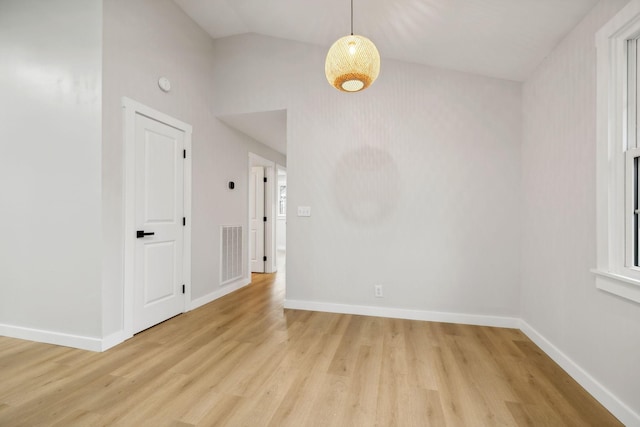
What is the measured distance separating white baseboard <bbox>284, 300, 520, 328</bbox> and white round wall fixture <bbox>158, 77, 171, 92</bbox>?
8.76 ft

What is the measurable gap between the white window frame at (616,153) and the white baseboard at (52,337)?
3.64 meters

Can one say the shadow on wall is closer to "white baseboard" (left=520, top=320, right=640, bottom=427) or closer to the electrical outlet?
the electrical outlet

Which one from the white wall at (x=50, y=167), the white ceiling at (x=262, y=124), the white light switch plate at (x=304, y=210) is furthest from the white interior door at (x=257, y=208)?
the white wall at (x=50, y=167)

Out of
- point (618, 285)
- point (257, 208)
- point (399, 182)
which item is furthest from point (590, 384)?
point (257, 208)

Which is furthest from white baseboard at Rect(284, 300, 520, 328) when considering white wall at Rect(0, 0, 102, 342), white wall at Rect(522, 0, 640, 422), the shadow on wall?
white wall at Rect(0, 0, 102, 342)

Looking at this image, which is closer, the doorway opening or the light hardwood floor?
the light hardwood floor

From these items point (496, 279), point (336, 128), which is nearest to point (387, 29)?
point (336, 128)

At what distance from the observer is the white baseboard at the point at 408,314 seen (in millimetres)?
2918

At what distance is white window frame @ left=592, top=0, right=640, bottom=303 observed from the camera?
5.39 ft

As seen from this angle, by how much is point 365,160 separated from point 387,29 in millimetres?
1248

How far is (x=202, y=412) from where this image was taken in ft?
5.28

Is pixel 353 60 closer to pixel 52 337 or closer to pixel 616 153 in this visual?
pixel 616 153

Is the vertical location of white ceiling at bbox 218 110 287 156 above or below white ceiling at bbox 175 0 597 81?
below

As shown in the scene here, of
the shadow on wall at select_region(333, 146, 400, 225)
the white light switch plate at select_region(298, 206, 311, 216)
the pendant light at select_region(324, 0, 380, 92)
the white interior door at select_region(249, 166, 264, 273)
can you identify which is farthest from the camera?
the white interior door at select_region(249, 166, 264, 273)
